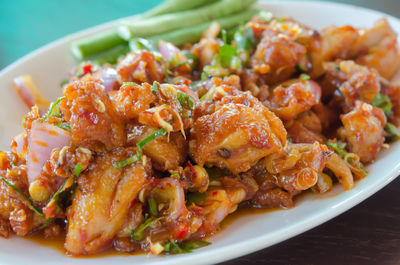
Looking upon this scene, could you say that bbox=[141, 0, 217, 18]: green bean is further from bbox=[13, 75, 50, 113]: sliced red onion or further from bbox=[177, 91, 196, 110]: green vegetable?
bbox=[177, 91, 196, 110]: green vegetable

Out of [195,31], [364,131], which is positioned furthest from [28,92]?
[364,131]

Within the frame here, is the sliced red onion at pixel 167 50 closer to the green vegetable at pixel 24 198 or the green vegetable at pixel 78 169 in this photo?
the green vegetable at pixel 78 169

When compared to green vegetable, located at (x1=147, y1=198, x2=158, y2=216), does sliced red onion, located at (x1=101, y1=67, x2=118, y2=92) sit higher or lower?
higher

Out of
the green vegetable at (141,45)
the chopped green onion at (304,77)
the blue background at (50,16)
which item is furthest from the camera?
the blue background at (50,16)

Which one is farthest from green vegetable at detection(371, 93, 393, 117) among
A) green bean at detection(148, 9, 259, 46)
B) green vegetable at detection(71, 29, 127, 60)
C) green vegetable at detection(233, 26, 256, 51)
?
green vegetable at detection(71, 29, 127, 60)

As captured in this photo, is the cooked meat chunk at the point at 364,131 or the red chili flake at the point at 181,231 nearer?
the red chili flake at the point at 181,231

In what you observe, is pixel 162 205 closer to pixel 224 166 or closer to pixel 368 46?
pixel 224 166

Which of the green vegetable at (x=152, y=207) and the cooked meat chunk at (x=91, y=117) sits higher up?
the cooked meat chunk at (x=91, y=117)

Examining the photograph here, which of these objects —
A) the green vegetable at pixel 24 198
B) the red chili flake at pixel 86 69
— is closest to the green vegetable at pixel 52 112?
the green vegetable at pixel 24 198
